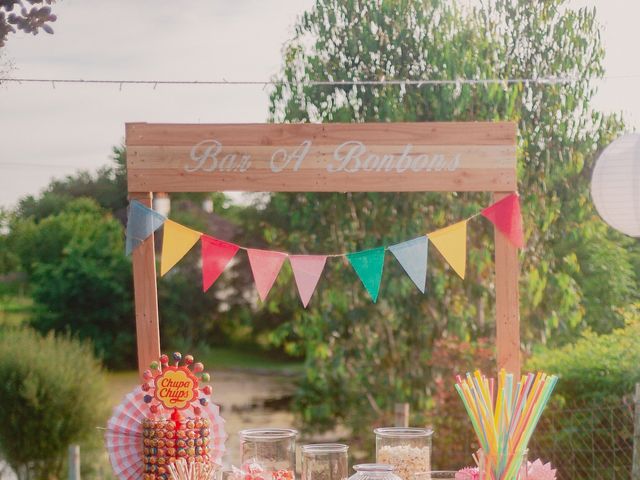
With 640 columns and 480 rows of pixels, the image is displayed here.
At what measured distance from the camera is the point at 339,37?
6.57 m

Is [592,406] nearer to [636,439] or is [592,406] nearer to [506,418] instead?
[636,439]

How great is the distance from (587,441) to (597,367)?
420 millimetres

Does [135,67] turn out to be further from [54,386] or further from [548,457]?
[548,457]

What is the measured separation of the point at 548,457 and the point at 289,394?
5.71 meters

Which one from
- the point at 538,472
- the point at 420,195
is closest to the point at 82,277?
the point at 420,195

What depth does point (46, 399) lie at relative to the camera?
21.5 ft

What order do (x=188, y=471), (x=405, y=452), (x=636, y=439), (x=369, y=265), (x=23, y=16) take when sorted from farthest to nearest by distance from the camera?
(x=636, y=439), (x=369, y=265), (x=23, y=16), (x=405, y=452), (x=188, y=471)

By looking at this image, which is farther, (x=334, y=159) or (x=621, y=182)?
(x=621, y=182)

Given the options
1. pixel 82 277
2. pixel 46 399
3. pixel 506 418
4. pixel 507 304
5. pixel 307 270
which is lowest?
pixel 506 418

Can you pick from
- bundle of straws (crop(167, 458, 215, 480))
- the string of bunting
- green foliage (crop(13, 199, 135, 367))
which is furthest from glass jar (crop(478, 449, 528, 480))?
green foliage (crop(13, 199, 135, 367))

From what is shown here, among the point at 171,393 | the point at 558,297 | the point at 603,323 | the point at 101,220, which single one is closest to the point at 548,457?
the point at 558,297

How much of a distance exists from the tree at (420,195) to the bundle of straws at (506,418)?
4443mm

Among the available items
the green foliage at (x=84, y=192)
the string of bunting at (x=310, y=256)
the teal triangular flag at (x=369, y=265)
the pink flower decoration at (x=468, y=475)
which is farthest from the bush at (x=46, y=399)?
the green foliage at (x=84, y=192)

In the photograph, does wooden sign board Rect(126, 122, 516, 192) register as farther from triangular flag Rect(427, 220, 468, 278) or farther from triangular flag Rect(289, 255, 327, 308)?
triangular flag Rect(289, 255, 327, 308)
